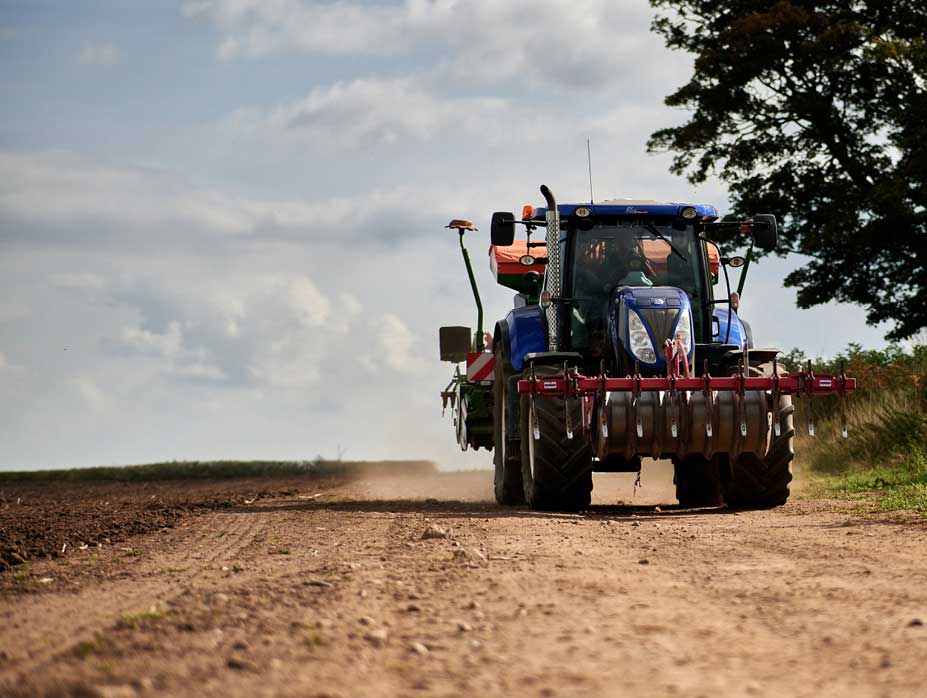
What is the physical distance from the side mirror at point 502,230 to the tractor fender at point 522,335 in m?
1.24

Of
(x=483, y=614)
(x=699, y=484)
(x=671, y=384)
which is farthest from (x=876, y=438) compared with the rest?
(x=483, y=614)

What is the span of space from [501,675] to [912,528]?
6.87m

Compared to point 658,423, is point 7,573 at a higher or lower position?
lower

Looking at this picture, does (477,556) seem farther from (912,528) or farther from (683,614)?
(912,528)

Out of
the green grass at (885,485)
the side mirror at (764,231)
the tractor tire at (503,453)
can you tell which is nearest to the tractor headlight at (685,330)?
the side mirror at (764,231)

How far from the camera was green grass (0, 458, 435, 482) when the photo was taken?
1152 inches

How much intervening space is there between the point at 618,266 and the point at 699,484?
2.97 m

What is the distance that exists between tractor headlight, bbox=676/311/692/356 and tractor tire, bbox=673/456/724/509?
2.40 metres

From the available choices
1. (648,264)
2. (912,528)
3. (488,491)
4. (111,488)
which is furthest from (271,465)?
(912,528)

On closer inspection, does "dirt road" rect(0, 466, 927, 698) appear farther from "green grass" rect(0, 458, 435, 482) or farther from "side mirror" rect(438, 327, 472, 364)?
"green grass" rect(0, 458, 435, 482)

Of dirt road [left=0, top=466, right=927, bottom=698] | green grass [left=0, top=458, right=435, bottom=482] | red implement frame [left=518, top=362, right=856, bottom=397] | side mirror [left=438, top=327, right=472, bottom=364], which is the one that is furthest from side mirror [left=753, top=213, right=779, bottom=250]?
green grass [left=0, top=458, right=435, bottom=482]

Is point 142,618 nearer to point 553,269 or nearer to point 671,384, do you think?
point 671,384

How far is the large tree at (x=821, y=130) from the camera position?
88.0 ft

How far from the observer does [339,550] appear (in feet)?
29.1
